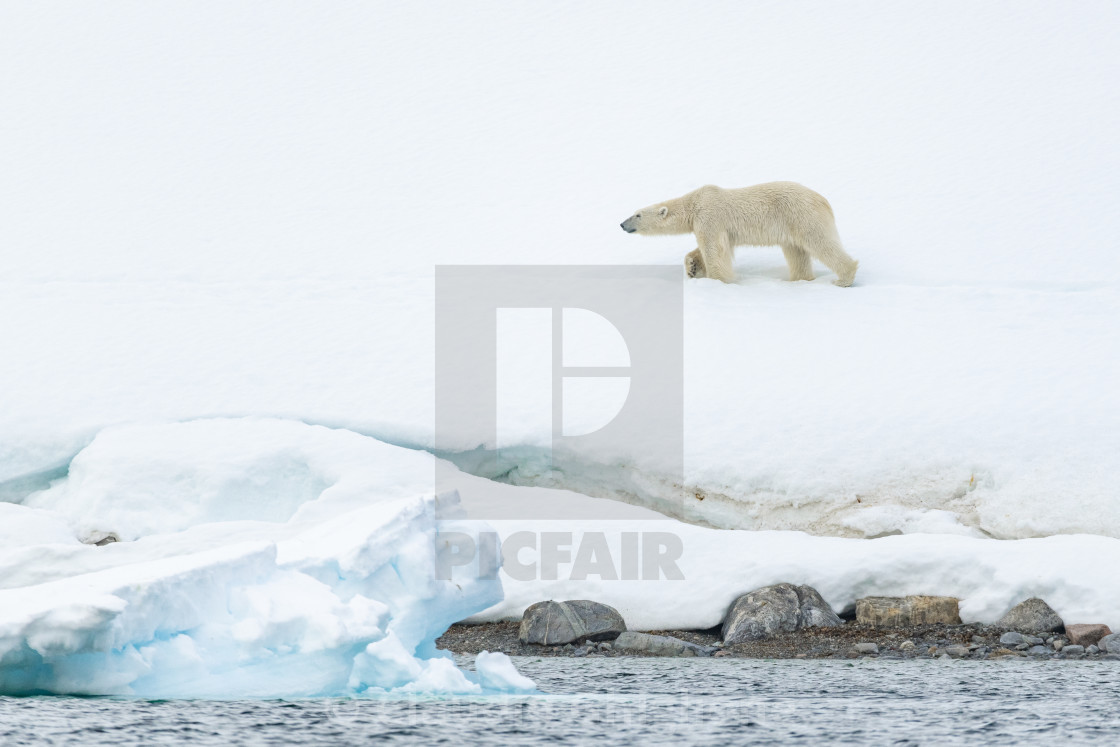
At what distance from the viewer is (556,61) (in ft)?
51.1

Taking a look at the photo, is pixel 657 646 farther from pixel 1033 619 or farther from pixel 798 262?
pixel 798 262

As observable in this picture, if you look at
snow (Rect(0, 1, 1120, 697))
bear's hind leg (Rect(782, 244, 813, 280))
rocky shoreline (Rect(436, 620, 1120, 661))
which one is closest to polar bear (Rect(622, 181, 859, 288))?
bear's hind leg (Rect(782, 244, 813, 280))

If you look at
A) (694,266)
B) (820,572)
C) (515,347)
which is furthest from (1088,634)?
(694,266)

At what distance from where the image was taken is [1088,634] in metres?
5.30

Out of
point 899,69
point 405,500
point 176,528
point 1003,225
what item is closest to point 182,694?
point 405,500

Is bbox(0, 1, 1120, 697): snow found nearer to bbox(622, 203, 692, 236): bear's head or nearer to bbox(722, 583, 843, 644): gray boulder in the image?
bbox(722, 583, 843, 644): gray boulder

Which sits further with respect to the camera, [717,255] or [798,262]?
[798,262]

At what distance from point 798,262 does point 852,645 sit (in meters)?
4.28

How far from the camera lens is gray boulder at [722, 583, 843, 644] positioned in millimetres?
5730

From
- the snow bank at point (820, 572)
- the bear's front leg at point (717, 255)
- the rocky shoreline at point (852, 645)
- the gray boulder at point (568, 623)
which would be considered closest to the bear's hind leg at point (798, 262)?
the bear's front leg at point (717, 255)

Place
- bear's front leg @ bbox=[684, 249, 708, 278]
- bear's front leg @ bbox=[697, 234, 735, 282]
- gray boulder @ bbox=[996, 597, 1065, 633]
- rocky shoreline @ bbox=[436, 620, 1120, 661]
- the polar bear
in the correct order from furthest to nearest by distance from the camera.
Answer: bear's front leg @ bbox=[684, 249, 708, 278], bear's front leg @ bbox=[697, 234, 735, 282], the polar bear, gray boulder @ bbox=[996, 597, 1065, 633], rocky shoreline @ bbox=[436, 620, 1120, 661]

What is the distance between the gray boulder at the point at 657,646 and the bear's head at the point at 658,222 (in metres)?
4.32

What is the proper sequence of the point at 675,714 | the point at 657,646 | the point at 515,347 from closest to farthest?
the point at 675,714, the point at 657,646, the point at 515,347

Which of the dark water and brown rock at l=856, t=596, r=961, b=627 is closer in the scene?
the dark water
